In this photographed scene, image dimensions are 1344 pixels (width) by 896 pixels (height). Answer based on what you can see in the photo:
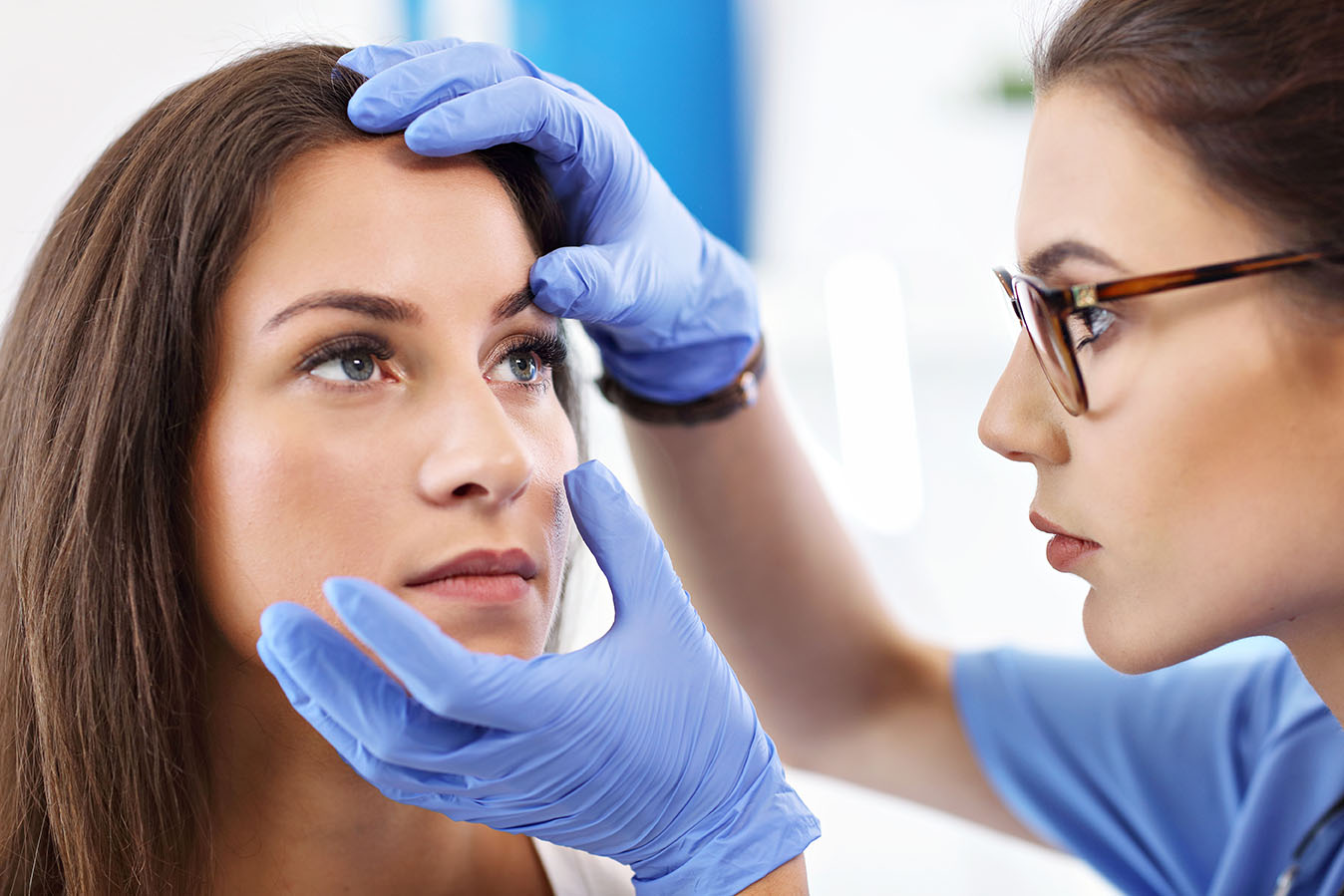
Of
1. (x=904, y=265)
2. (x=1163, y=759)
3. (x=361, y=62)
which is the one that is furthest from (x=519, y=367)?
(x=904, y=265)

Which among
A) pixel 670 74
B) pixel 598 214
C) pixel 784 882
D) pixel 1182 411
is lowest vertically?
pixel 784 882

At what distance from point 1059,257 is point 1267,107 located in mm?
204

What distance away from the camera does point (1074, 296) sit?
3.34 ft

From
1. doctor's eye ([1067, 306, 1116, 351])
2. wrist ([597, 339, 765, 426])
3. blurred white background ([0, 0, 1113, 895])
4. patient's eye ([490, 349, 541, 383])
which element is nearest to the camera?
doctor's eye ([1067, 306, 1116, 351])

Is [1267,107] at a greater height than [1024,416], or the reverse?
[1267,107]

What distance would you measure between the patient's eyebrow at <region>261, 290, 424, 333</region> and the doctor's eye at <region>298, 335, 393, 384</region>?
3cm

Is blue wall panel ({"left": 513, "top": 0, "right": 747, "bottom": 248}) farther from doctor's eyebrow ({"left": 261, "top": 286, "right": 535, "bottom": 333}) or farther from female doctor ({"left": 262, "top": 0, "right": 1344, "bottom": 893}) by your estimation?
doctor's eyebrow ({"left": 261, "top": 286, "right": 535, "bottom": 333})

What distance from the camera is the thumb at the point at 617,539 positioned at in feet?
3.38

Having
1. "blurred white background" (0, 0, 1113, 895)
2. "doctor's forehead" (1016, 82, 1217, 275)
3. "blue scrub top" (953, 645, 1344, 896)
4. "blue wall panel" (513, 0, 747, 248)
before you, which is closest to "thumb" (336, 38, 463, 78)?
"doctor's forehead" (1016, 82, 1217, 275)

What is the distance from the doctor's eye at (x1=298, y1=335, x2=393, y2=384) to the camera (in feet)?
3.28

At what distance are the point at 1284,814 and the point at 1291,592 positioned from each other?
47cm

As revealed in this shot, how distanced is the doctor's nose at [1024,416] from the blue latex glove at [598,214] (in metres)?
0.41

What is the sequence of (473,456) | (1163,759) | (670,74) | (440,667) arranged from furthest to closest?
(670,74) → (1163,759) → (473,456) → (440,667)

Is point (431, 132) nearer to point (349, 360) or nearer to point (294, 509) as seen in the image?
point (349, 360)
